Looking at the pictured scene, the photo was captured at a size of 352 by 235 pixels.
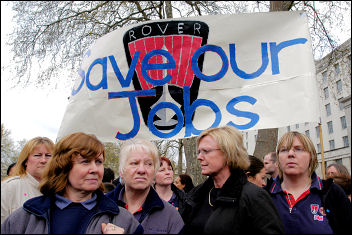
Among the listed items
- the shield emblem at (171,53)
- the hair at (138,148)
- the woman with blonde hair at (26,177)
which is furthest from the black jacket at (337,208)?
the woman with blonde hair at (26,177)

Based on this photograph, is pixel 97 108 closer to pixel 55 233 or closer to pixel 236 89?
pixel 236 89

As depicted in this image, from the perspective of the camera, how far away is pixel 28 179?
2736mm

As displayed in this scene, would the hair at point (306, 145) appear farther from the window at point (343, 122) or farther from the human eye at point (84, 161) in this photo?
the window at point (343, 122)

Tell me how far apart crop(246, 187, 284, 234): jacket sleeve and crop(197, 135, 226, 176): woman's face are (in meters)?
0.35

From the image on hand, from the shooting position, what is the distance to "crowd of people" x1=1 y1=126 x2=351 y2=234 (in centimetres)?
181

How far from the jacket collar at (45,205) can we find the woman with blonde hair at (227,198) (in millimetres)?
521

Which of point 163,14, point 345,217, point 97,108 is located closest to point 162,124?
point 97,108

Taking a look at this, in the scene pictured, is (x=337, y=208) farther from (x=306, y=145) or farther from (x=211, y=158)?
(x=211, y=158)

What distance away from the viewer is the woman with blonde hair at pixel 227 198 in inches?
71.2

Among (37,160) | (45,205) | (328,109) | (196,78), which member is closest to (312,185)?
(45,205)

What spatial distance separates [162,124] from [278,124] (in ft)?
4.22

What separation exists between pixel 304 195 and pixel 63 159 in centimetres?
165

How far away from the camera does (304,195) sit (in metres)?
2.38

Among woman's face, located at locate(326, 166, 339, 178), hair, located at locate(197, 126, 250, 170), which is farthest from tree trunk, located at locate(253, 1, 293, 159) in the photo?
hair, located at locate(197, 126, 250, 170)
